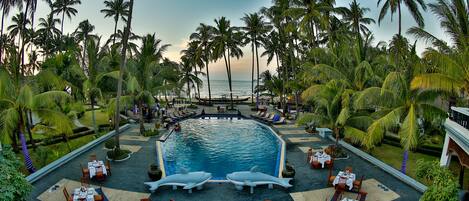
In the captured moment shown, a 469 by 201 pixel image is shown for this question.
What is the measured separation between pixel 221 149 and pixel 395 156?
36.4ft

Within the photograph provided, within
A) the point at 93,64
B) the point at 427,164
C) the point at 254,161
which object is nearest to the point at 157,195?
the point at 254,161

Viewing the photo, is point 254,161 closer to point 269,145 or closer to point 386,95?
point 269,145

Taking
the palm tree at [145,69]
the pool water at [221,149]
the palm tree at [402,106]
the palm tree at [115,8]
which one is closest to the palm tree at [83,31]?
the palm tree at [115,8]

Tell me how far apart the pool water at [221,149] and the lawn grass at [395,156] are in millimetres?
6314

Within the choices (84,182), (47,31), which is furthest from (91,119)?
(47,31)

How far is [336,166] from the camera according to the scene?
16.4 metres

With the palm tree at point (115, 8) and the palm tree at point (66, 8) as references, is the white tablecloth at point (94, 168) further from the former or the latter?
the palm tree at point (66, 8)

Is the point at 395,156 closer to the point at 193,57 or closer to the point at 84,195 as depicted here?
the point at 84,195

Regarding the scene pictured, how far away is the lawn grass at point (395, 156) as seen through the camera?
1719 centimetres

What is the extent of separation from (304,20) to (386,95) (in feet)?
47.4

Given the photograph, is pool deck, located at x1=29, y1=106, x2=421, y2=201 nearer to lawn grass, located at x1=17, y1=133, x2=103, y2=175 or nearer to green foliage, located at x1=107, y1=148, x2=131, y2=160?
green foliage, located at x1=107, y1=148, x2=131, y2=160

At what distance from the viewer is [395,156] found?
19.0m

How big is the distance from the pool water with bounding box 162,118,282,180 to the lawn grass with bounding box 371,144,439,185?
6.31 m

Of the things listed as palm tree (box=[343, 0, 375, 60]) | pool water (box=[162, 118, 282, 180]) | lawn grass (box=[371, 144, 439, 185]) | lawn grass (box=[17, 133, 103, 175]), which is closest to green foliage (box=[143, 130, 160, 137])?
pool water (box=[162, 118, 282, 180])
